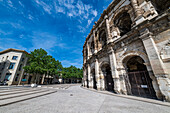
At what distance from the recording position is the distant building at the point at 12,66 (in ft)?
67.5

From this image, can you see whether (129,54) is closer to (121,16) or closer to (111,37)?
(111,37)

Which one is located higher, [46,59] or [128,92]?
[46,59]

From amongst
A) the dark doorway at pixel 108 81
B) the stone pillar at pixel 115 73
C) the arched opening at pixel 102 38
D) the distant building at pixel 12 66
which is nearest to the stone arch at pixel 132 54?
the stone pillar at pixel 115 73

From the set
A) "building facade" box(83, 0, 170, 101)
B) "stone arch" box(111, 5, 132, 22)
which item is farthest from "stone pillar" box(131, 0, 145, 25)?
"stone arch" box(111, 5, 132, 22)

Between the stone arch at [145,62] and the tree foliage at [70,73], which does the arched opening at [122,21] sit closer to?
the stone arch at [145,62]

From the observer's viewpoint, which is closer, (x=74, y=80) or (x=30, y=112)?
(x=30, y=112)

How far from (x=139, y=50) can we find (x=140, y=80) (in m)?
3.70

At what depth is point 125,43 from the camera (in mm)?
7219

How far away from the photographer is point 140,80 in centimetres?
741

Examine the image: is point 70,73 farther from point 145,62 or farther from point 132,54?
point 145,62

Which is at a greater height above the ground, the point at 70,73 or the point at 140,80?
the point at 70,73

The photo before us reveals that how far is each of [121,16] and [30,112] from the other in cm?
1289

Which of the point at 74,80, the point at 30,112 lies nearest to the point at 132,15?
the point at 30,112

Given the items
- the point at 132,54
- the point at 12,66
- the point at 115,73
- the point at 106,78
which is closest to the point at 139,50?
the point at 132,54
